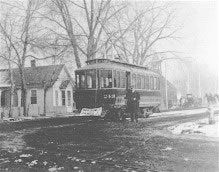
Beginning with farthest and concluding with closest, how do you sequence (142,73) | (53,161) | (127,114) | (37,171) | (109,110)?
(142,73) < (127,114) < (109,110) < (53,161) < (37,171)

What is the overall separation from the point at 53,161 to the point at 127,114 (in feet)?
45.6

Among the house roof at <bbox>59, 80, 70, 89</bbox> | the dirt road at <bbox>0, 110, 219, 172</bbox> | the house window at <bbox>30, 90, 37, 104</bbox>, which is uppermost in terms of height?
the house roof at <bbox>59, 80, 70, 89</bbox>

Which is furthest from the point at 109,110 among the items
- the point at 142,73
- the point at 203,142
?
the point at 203,142

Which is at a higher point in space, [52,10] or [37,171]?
[52,10]

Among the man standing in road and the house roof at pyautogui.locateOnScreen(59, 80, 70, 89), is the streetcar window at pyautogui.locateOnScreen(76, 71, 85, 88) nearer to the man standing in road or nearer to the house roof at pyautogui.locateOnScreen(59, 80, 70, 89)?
the man standing in road

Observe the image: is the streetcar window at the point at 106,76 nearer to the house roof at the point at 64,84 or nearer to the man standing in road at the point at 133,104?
the man standing in road at the point at 133,104

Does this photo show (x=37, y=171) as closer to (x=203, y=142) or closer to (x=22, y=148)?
(x=22, y=148)

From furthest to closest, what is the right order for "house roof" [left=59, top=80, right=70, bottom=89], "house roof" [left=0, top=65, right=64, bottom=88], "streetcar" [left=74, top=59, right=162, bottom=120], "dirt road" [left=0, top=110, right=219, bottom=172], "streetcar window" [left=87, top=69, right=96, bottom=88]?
"house roof" [left=59, top=80, right=70, bottom=89] → "house roof" [left=0, top=65, right=64, bottom=88] → "streetcar window" [left=87, top=69, right=96, bottom=88] → "streetcar" [left=74, top=59, right=162, bottom=120] → "dirt road" [left=0, top=110, right=219, bottom=172]

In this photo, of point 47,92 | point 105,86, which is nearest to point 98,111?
point 105,86

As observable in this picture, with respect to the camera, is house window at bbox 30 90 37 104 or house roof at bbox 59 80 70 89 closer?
house roof at bbox 59 80 70 89

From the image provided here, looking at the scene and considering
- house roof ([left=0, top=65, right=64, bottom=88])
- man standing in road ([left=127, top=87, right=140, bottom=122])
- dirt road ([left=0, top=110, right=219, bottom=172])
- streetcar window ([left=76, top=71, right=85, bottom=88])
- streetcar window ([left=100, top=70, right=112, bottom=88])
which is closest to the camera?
dirt road ([left=0, top=110, right=219, bottom=172])

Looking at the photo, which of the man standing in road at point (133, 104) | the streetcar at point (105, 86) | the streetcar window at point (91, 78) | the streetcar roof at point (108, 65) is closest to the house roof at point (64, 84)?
the streetcar roof at point (108, 65)

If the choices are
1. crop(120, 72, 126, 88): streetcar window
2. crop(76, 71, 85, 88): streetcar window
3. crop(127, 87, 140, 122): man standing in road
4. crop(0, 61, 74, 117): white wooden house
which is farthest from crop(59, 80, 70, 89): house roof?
crop(127, 87, 140, 122): man standing in road

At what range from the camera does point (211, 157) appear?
8086mm
